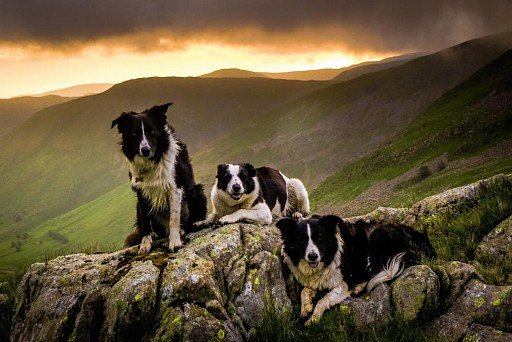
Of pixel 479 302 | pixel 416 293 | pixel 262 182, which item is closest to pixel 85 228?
pixel 262 182

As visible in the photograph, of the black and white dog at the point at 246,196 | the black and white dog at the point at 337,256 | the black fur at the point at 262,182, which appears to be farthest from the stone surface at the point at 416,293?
the black fur at the point at 262,182

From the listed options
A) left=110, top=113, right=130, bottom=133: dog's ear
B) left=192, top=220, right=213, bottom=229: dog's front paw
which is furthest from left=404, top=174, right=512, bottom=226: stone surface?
left=110, top=113, right=130, bottom=133: dog's ear

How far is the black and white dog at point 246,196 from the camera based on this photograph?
10.2 metres

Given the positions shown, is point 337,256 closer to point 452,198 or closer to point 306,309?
point 306,309

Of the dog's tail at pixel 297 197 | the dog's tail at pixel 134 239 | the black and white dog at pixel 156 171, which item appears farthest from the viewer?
the dog's tail at pixel 297 197

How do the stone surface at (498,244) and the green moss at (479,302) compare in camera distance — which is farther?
the stone surface at (498,244)

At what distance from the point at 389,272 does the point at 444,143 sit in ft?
263

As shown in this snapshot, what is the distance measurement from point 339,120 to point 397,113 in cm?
2257

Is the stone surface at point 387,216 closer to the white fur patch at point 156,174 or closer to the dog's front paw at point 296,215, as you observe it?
the dog's front paw at point 296,215

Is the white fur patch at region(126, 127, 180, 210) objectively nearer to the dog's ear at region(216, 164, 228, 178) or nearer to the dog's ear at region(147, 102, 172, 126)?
the dog's ear at region(147, 102, 172, 126)

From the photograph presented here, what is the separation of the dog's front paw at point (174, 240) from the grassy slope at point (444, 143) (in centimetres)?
4796

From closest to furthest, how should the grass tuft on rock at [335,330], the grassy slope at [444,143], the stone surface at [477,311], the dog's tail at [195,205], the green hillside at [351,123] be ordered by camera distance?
the stone surface at [477,311], the grass tuft on rock at [335,330], the dog's tail at [195,205], the grassy slope at [444,143], the green hillside at [351,123]

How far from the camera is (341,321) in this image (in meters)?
7.55

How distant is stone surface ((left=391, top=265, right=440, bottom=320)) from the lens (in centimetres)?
730
